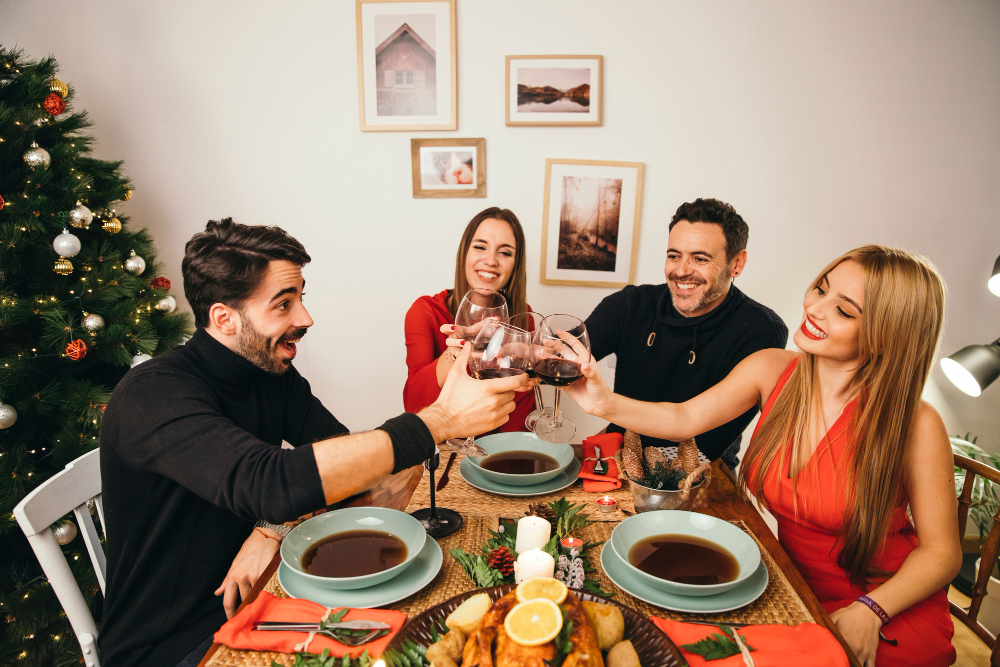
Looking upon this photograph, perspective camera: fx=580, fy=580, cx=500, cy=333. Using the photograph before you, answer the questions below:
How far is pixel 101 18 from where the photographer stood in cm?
265

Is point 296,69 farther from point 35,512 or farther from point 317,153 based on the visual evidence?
point 35,512

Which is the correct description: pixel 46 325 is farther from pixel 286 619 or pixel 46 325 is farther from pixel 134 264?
pixel 286 619

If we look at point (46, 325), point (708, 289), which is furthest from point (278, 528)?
point (708, 289)

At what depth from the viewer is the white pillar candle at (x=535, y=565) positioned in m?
0.95

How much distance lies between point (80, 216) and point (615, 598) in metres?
2.10

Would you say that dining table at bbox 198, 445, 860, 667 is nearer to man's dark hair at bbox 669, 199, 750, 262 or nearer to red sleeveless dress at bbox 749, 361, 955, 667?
red sleeveless dress at bbox 749, 361, 955, 667

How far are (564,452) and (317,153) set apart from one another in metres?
2.04

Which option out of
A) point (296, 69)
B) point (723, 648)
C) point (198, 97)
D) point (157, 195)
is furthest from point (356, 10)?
point (723, 648)

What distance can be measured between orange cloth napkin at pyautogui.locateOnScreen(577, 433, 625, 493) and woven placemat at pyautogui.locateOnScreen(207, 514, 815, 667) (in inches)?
10.1

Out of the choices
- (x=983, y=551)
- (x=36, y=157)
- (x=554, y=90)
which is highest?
(x=554, y=90)

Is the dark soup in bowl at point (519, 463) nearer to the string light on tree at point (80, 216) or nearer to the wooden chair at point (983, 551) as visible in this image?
the wooden chair at point (983, 551)

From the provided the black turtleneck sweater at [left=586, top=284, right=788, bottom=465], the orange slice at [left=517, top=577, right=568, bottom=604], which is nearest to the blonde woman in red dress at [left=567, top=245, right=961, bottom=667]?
the black turtleneck sweater at [left=586, top=284, right=788, bottom=465]

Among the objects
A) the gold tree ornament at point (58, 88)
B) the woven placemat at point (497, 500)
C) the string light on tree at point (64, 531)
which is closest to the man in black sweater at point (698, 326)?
the woven placemat at point (497, 500)

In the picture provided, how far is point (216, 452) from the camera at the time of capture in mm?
1074
